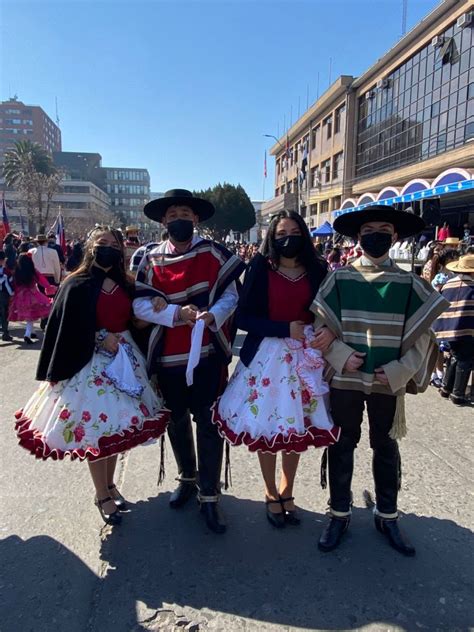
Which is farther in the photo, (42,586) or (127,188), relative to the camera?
(127,188)

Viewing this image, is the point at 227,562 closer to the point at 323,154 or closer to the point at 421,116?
the point at 421,116

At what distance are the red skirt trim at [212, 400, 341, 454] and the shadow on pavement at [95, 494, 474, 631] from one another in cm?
64

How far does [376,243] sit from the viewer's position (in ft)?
9.06

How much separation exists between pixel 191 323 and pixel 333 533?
1567 millimetres

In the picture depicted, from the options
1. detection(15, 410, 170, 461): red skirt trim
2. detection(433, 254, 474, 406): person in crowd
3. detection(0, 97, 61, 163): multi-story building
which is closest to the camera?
detection(15, 410, 170, 461): red skirt trim

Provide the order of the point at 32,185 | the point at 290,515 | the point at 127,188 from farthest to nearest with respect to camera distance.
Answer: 1. the point at 127,188
2. the point at 32,185
3. the point at 290,515

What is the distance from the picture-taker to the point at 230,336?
10.7ft

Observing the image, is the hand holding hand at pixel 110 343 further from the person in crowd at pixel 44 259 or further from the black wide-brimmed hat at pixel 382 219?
the person in crowd at pixel 44 259

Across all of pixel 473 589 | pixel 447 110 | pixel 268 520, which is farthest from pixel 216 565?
pixel 447 110

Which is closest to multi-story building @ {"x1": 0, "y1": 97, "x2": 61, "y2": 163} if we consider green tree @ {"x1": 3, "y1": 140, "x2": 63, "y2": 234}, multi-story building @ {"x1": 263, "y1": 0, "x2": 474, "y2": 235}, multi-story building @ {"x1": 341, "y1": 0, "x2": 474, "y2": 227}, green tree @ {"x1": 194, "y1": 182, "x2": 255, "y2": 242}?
green tree @ {"x1": 3, "y1": 140, "x2": 63, "y2": 234}

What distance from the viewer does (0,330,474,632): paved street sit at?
229 cm

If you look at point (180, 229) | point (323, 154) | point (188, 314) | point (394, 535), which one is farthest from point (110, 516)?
point (323, 154)

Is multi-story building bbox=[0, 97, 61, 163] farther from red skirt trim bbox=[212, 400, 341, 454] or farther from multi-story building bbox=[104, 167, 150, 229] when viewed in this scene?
red skirt trim bbox=[212, 400, 341, 454]

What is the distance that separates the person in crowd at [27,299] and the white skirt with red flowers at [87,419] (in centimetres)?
634
